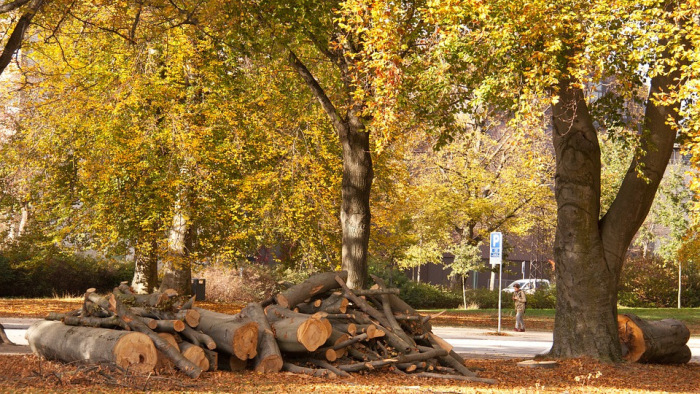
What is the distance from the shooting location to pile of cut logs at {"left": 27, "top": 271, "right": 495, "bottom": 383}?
11.3 meters

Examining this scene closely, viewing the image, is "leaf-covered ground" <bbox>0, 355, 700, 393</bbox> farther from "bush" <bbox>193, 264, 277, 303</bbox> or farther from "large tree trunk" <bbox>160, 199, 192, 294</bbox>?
"bush" <bbox>193, 264, 277, 303</bbox>

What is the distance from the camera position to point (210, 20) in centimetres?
1880

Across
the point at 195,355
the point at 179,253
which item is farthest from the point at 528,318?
the point at 195,355

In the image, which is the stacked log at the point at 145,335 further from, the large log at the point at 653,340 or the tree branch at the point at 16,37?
the large log at the point at 653,340

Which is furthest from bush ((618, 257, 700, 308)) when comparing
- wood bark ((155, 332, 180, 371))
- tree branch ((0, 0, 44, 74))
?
wood bark ((155, 332, 180, 371))

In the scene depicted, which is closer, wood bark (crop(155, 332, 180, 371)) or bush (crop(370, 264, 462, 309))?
wood bark (crop(155, 332, 180, 371))

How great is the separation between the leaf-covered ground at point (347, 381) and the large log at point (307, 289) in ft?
5.52

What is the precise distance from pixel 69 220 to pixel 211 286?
376 inches

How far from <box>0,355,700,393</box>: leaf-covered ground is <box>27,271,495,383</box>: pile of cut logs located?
0.25 metres

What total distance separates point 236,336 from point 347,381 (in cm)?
161

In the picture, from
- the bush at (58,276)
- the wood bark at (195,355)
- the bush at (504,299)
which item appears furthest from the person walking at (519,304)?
the wood bark at (195,355)

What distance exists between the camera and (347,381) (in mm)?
11562

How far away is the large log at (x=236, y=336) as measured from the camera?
11859mm

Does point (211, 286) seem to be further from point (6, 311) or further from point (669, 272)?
point (669, 272)
